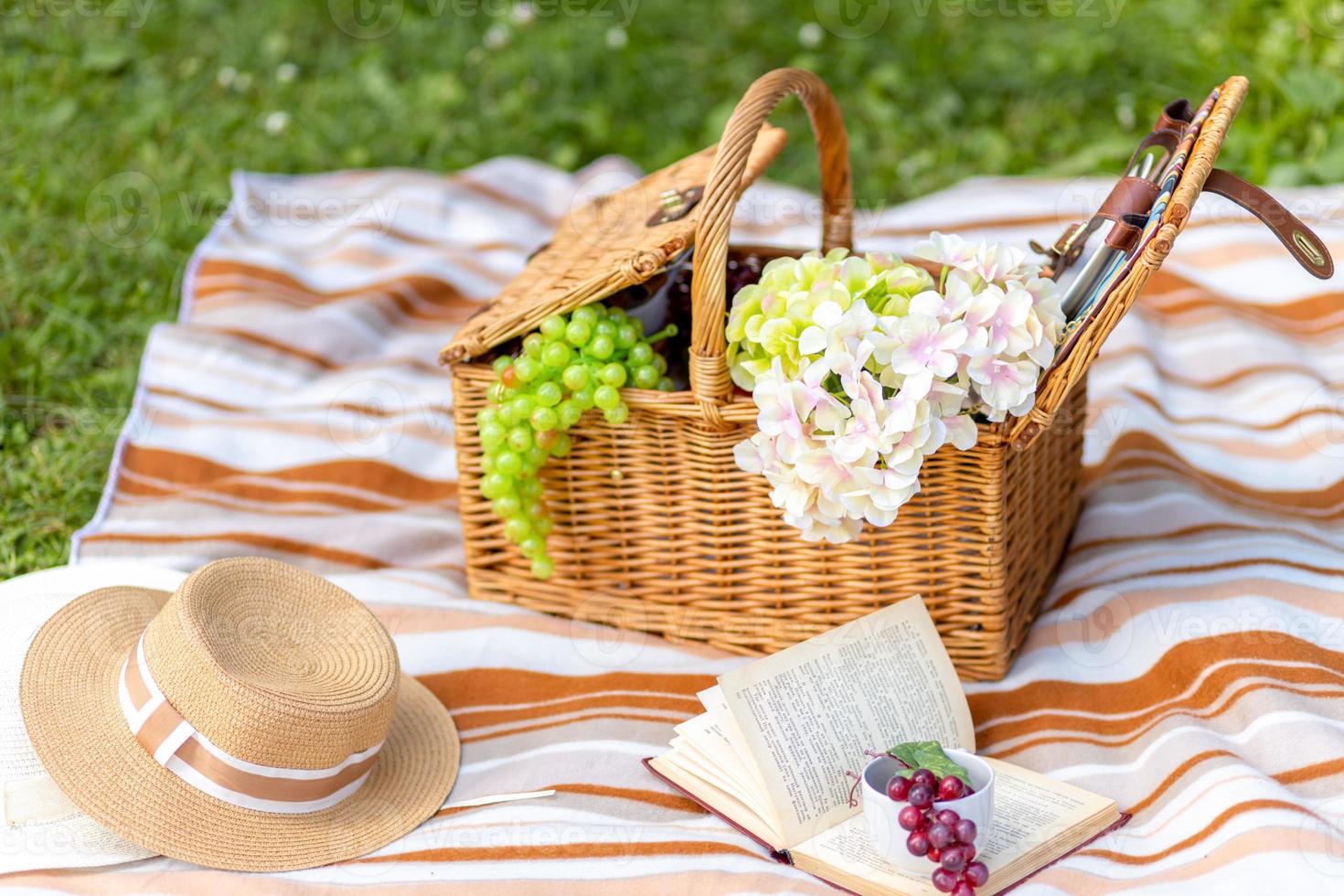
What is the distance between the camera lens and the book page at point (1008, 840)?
1268mm

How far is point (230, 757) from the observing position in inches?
51.1

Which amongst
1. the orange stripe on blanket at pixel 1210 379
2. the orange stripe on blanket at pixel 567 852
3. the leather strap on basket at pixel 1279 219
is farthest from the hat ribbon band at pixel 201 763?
the orange stripe on blanket at pixel 1210 379

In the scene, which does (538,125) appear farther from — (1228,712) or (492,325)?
(1228,712)

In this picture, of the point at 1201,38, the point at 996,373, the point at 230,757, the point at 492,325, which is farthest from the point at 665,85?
the point at 230,757

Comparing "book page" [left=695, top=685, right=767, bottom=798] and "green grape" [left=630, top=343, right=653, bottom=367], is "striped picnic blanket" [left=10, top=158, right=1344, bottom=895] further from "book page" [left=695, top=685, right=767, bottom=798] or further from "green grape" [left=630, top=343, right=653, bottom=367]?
"green grape" [left=630, top=343, right=653, bottom=367]

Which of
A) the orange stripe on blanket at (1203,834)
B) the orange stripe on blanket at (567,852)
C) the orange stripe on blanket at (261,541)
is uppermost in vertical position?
the orange stripe on blanket at (1203,834)

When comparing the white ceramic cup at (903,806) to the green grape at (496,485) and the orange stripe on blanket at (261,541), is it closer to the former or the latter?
the green grape at (496,485)

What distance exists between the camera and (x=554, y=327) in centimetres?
164

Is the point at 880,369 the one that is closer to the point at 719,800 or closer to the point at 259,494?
the point at 719,800

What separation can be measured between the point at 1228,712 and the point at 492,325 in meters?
1.05

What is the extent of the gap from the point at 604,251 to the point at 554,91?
2.08 metres

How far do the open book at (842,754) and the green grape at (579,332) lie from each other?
1.57 feet

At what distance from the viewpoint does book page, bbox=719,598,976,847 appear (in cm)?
137

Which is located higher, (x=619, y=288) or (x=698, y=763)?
(x=619, y=288)
